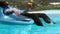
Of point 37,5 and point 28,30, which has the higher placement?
point 37,5

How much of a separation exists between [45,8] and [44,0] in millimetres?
148

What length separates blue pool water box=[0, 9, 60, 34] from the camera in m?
4.61

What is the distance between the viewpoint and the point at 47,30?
462cm

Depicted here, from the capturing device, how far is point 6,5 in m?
4.69

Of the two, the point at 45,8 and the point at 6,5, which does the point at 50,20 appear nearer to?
the point at 45,8

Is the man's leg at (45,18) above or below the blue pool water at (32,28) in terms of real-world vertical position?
above

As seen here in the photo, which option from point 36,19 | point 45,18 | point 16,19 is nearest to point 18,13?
point 16,19

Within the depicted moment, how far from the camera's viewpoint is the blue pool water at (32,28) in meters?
4.61

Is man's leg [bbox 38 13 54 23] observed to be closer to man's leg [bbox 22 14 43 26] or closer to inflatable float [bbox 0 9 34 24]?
man's leg [bbox 22 14 43 26]

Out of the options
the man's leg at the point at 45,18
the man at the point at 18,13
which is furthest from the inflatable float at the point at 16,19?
the man's leg at the point at 45,18

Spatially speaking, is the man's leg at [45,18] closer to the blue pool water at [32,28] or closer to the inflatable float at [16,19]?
the blue pool water at [32,28]

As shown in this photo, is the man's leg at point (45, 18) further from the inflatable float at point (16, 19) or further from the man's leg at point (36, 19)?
the inflatable float at point (16, 19)

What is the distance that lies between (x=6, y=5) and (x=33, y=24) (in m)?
0.56

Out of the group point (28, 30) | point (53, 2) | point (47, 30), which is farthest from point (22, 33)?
point (53, 2)
